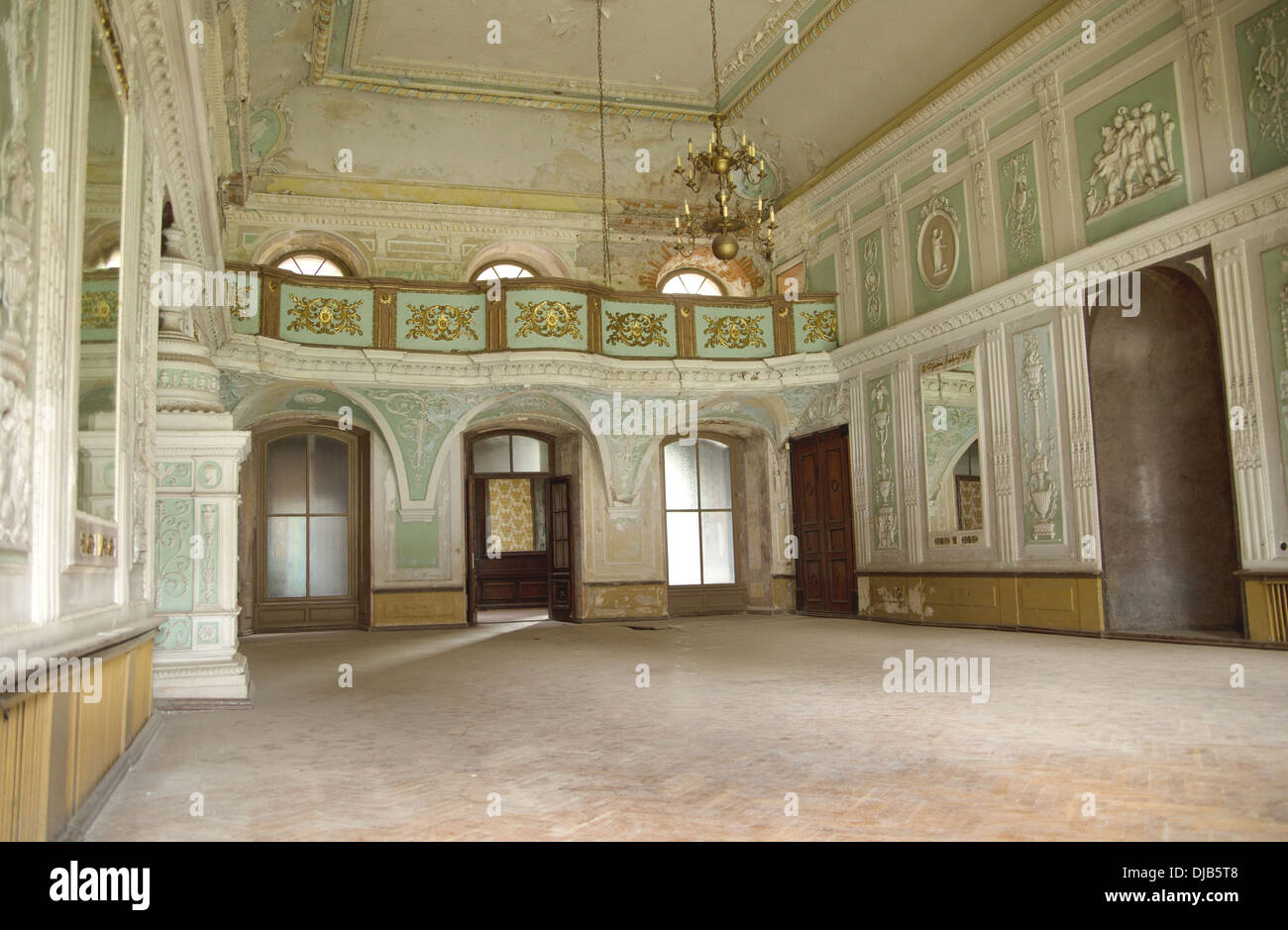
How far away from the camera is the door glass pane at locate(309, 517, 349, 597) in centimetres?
1442

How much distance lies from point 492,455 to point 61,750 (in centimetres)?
1668

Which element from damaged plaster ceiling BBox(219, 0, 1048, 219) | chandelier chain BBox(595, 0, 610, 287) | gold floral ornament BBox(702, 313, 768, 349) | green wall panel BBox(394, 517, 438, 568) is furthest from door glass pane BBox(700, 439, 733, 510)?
green wall panel BBox(394, 517, 438, 568)

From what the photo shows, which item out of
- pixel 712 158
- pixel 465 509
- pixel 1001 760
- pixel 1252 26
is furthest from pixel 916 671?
pixel 465 509

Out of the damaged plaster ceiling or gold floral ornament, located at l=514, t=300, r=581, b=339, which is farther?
gold floral ornament, located at l=514, t=300, r=581, b=339

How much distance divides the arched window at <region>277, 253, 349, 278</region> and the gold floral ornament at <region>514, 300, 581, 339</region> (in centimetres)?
315

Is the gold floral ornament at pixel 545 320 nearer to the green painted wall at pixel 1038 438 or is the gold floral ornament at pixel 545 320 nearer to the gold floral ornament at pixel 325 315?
the gold floral ornament at pixel 325 315

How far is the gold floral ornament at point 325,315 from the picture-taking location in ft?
40.8

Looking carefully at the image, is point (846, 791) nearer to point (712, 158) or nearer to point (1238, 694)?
point (1238, 694)

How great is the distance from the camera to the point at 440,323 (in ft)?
43.1

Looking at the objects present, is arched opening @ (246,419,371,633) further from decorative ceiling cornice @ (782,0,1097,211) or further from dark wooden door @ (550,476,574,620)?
decorative ceiling cornice @ (782,0,1097,211)

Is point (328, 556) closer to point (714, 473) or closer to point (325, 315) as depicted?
point (325, 315)

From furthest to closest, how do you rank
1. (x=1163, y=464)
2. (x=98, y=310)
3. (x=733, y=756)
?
(x=1163, y=464) → (x=733, y=756) → (x=98, y=310)

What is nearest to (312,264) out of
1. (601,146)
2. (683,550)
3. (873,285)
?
(601,146)

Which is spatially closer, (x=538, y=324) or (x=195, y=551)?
(x=195, y=551)
